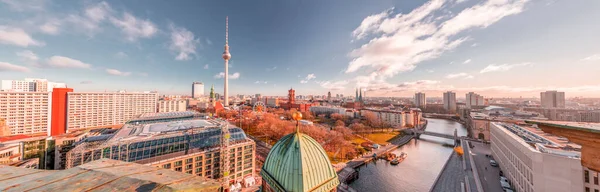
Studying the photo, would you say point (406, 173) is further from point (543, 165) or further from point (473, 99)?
point (473, 99)

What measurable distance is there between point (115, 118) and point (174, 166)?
45.2 meters

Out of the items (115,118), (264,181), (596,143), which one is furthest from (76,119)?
(596,143)

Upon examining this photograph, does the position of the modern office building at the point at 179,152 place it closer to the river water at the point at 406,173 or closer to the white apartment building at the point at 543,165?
the river water at the point at 406,173

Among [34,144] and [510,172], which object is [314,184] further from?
[34,144]

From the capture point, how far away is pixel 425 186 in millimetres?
17812

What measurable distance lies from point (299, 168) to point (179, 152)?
56.6ft

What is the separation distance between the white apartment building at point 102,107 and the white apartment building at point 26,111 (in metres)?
3.49

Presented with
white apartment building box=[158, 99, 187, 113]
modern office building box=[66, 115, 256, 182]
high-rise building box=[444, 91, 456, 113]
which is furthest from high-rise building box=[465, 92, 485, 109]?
white apartment building box=[158, 99, 187, 113]

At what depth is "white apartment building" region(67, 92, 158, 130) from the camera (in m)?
37.7

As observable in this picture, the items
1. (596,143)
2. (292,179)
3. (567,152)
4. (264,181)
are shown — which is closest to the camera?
(596,143)

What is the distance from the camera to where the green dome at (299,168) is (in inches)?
144

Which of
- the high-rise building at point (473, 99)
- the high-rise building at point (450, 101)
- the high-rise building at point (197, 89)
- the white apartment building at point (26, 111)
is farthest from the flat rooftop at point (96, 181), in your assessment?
the high-rise building at point (197, 89)

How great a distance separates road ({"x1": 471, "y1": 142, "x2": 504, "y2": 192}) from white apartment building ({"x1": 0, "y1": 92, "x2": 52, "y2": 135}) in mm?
68499

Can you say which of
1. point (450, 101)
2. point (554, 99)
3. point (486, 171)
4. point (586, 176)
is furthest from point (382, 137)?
point (450, 101)
